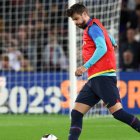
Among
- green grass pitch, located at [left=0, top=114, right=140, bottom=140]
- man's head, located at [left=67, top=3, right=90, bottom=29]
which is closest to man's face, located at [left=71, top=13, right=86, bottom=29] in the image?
man's head, located at [left=67, top=3, right=90, bottom=29]

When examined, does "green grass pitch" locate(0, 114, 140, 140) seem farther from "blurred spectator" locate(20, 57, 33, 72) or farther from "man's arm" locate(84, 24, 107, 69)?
"blurred spectator" locate(20, 57, 33, 72)

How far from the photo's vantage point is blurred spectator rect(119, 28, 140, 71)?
1827cm

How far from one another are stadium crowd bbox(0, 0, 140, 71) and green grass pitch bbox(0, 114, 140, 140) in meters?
2.85

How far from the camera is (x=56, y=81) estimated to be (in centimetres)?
1688

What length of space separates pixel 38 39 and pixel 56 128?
21.6 feet

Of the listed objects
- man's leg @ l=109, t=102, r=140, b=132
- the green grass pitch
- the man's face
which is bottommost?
the green grass pitch

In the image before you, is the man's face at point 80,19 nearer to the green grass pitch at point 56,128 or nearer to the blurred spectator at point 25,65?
the green grass pitch at point 56,128

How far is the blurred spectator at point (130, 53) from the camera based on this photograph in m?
18.3

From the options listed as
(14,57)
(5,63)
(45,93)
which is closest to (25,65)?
(14,57)

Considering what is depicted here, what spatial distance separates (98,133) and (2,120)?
11.4 feet

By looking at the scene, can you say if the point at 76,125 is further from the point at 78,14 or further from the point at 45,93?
the point at 45,93

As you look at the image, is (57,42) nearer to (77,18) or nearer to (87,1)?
(87,1)

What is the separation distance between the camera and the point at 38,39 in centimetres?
1889

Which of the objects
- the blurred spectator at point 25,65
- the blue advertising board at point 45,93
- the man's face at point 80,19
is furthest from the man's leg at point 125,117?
the blurred spectator at point 25,65
